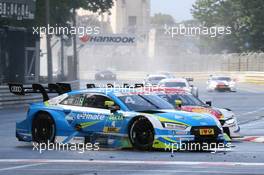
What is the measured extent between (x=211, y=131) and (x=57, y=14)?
36411 mm

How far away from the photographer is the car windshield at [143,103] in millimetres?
16438

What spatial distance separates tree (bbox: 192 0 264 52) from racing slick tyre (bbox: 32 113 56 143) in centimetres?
7270

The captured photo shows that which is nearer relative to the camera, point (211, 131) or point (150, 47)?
point (211, 131)

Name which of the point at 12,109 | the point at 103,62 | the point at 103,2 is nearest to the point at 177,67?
the point at 103,62

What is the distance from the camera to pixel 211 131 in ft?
51.9

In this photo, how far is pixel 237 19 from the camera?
9200 cm

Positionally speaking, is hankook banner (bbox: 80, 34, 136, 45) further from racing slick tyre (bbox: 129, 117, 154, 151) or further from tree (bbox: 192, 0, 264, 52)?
racing slick tyre (bbox: 129, 117, 154, 151)

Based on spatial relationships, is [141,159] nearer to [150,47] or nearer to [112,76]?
[112,76]

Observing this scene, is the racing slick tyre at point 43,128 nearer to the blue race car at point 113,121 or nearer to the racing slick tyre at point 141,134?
the blue race car at point 113,121

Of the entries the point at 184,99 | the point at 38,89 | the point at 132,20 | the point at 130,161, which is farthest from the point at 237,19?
the point at 130,161

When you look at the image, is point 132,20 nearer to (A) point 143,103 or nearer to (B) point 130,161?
(A) point 143,103

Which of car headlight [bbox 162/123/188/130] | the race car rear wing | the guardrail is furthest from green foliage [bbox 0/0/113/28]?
car headlight [bbox 162/123/188/130]

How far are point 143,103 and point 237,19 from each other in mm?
76540

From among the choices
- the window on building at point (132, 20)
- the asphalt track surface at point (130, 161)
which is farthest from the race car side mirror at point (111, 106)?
the window on building at point (132, 20)
